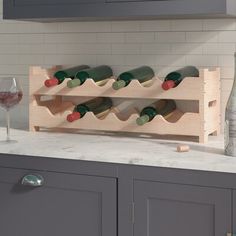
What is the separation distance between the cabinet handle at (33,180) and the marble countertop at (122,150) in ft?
0.30

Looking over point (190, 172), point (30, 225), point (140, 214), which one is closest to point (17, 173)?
point (30, 225)

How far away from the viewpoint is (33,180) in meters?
2.62

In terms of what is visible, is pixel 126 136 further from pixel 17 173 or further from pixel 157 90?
pixel 17 173

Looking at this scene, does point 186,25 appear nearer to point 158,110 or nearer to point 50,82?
point 158,110

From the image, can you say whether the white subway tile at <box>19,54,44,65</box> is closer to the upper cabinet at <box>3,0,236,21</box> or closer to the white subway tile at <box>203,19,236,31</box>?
the upper cabinet at <box>3,0,236,21</box>

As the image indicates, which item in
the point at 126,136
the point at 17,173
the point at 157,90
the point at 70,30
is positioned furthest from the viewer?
the point at 70,30

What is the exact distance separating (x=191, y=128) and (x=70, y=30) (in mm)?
955

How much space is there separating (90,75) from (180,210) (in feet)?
3.04

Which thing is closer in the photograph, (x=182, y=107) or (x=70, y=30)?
(x=182, y=107)

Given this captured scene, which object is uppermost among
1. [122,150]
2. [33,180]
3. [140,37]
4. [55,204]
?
[140,37]

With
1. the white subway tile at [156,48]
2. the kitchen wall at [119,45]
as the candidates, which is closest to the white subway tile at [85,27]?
the kitchen wall at [119,45]

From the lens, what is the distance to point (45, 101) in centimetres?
326

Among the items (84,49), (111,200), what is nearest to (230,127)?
(111,200)

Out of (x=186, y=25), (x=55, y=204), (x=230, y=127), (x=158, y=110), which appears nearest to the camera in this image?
(x=230, y=127)
